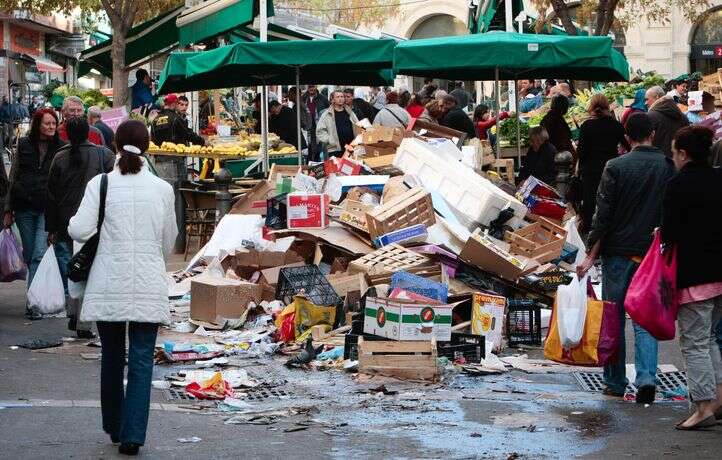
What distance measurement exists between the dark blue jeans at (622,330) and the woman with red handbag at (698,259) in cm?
86

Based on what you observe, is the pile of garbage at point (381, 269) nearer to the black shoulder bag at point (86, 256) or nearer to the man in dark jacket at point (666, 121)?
the man in dark jacket at point (666, 121)

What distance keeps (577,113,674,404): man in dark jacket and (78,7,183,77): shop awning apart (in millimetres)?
16070

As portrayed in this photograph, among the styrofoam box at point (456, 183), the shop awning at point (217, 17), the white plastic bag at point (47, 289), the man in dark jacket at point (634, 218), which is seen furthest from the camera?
the shop awning at point (217, 17)

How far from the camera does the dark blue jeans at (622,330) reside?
8.93 metres

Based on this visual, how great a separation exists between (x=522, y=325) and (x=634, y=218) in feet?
9.00

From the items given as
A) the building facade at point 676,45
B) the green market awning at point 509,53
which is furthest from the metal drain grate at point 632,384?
the building facade at point 676,45

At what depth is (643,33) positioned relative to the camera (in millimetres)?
51531

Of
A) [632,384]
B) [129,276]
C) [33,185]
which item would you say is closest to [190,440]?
[129,276]

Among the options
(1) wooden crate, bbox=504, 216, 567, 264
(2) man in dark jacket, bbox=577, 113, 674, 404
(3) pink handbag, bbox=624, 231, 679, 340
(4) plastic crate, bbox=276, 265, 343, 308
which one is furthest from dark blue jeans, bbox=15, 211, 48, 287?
(3) pink handbag, bbox=624, 231, 679, 340

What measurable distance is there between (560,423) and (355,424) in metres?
1.24

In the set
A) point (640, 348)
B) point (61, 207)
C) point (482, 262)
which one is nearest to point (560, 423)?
point (640, 348)

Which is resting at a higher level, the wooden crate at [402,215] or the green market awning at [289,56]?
the green market awning at [289,56]

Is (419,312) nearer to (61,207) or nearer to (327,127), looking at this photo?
(61,207)

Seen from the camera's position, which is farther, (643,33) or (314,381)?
(643,33)
